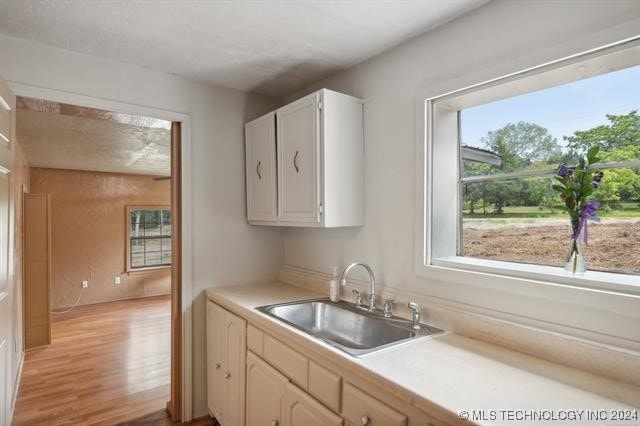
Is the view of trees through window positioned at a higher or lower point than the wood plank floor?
higher

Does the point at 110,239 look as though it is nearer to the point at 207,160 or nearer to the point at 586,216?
the point at 207,160

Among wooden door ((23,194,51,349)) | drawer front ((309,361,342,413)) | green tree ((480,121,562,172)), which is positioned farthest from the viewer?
wooden door ((23,194,51,349))

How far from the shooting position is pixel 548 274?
55.3 inches

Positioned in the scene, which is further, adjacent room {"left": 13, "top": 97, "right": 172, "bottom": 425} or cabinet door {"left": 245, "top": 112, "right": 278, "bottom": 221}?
adjacent room {"left": 13, "top": 97, "right": 172, "bottom": 425}

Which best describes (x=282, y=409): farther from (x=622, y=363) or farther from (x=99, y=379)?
(x=99, y=379)

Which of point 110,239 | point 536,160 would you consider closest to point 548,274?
point 536,160

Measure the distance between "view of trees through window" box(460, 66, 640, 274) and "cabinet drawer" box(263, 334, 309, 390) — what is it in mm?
986

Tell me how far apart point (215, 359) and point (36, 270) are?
281cm

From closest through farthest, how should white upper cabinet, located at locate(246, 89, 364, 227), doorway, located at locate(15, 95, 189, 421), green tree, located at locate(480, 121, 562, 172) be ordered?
1. green tree, located at locate(480, 121, 562, 172)
2. white upper cabinet, located at locate(246, 89, 364, 227)
3. doorway, located at locate(15, 95, 189, 421)

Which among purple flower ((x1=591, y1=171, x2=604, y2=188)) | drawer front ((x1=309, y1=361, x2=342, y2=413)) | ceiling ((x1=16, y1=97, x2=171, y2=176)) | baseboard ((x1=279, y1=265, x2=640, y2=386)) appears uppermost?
ceiling ((x1=16, y1=97, x2=171, y2=176))

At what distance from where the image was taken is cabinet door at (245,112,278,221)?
7.85ft

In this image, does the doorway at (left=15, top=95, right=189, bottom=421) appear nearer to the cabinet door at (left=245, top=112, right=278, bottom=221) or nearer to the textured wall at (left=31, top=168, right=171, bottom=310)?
the textured wall at (left=31, top=168, right=171, bottom=310)

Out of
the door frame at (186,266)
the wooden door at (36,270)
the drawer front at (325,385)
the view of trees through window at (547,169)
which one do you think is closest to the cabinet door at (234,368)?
the door frame at (186,266)

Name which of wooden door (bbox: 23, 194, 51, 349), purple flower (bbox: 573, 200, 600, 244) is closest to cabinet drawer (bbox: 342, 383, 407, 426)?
purple flower (bbox: 573, 200, 600, 244)
